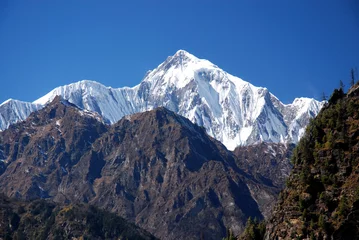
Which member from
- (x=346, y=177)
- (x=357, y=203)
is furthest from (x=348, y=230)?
(x=346, y=177)

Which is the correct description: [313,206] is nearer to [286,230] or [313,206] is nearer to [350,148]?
[286,230]

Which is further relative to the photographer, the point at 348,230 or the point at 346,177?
the point at 346,177

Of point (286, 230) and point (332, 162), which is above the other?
point (332, 162)

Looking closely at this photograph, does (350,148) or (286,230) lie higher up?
(350,148)

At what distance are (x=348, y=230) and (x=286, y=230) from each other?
69.5 feet

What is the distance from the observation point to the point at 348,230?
177 meters

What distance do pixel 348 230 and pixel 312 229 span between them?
10.5 m

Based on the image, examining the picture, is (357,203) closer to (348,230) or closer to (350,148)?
(348,230)

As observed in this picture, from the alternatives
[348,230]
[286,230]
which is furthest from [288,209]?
[348,230]

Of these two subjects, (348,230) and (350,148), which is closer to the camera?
(348,230)

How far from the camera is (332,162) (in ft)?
655

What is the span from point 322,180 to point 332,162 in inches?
304

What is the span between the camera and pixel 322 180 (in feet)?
641

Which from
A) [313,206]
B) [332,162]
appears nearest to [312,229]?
[313,206]
